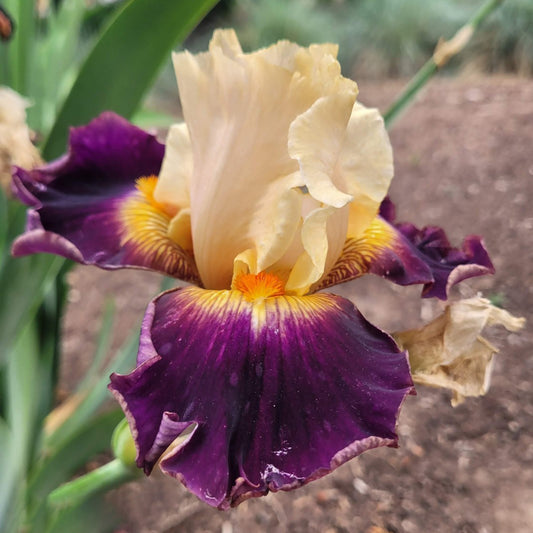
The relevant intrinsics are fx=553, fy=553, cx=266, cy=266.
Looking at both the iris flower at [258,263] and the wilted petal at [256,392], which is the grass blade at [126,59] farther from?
the wilted petal at [256,392]

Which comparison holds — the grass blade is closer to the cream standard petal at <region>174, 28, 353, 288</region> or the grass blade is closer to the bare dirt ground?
the cream standard petal at <region>174, 28, 353, 288</region>

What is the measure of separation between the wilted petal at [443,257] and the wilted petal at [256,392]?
4.5 inches

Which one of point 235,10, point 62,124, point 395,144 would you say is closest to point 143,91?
point 62,124

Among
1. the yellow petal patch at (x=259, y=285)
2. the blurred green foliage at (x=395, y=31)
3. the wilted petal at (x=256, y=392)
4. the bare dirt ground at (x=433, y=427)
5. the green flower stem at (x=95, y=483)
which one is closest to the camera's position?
the wilted petal at (x=256, y=392)

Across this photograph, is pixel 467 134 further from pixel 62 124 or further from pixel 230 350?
pixel 230 350

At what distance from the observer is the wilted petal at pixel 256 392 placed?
0.38 meters

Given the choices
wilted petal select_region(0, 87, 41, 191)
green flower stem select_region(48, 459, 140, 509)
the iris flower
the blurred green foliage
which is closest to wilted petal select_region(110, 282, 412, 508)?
the iris flower

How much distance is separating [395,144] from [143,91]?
6.37 ft

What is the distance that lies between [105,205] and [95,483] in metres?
0.31

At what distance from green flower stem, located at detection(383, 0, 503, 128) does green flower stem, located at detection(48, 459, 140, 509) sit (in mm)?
508

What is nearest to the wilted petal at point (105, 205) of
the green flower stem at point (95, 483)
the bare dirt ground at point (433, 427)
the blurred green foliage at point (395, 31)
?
the green flower stem at point (95, 483)

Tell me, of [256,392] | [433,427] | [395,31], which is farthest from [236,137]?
[395,31]

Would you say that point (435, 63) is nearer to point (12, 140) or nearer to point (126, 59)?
point (126, 59)

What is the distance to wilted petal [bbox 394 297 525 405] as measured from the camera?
1.70ft
